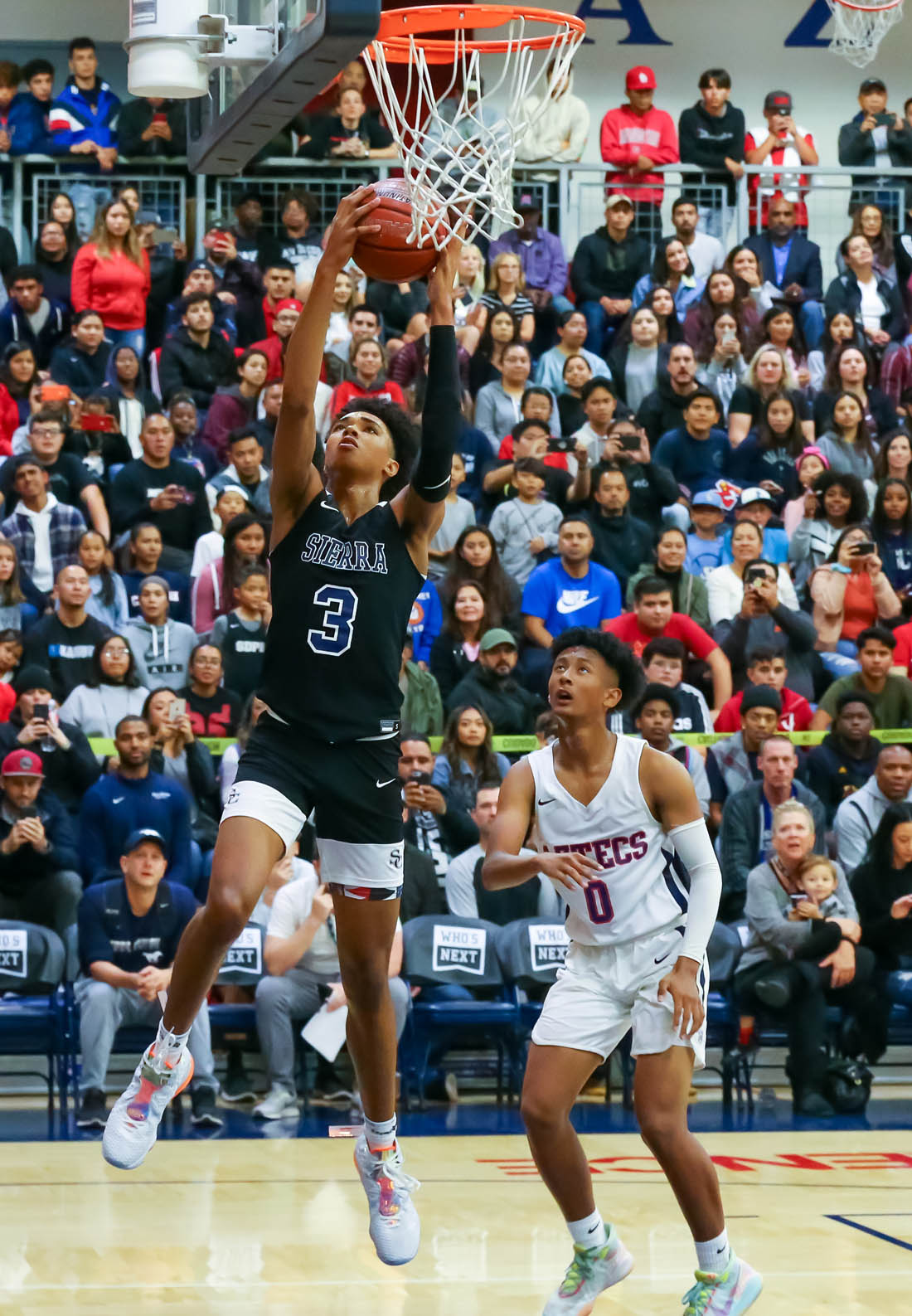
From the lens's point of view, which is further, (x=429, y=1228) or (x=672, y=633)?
(x=672, y=633)

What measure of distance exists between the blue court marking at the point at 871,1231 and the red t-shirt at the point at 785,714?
3865 millimetres

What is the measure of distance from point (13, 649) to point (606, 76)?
33.9ft

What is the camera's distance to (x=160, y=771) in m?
10.1

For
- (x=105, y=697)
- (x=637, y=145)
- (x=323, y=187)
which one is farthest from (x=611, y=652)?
(x=637, y=145)

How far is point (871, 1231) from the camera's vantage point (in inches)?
289

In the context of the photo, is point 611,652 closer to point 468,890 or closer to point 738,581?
point 468,890

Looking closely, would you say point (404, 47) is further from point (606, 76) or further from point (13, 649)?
point (606, 76)

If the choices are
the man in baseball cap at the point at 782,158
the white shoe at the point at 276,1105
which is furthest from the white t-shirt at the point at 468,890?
the man in baseball cap at the point at 782,158

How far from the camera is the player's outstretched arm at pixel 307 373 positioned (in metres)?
5.21

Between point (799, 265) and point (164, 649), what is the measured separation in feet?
23.4

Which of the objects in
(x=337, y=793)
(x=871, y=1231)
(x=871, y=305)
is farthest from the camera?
(x=871, y=305)

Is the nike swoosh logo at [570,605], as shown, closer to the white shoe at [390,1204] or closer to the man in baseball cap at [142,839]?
the man in baseball cap at [142,839]

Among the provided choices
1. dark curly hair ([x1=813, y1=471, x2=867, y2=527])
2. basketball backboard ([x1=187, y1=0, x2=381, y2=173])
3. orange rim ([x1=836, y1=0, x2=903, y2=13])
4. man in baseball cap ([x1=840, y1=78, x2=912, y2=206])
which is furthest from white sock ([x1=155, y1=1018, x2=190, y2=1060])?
man in baseball cap ([x1=840, y1=78, x2=912, y2=206])

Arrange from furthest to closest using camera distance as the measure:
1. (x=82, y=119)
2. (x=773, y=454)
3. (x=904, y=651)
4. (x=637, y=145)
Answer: (x=637, y=145)
(x=82, y=119)
(x=773, y=454)
(x=904, y=651)
